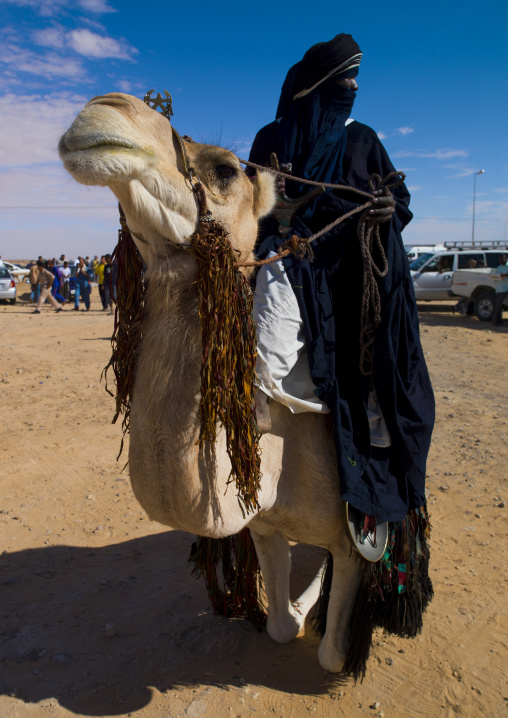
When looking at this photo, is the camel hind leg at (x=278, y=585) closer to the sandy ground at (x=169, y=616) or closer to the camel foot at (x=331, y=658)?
the sandy ground at (x=169, y=616)

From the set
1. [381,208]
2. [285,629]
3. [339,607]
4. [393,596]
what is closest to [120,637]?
[285,629]

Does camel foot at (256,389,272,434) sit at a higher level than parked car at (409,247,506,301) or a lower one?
lower

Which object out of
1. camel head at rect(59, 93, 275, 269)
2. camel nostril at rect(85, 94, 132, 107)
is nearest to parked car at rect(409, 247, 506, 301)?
camel head at rect(59, 93, 275, 269)

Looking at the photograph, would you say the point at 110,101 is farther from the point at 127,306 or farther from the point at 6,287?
the point at 6,287

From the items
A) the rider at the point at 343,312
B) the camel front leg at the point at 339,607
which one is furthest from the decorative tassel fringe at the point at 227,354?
the camel front leg at the point at 339,607

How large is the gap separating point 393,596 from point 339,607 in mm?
280

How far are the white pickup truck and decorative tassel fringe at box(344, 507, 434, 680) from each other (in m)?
13.5

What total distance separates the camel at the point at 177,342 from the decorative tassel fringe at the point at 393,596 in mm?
412

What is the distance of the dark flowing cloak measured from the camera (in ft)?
7.63

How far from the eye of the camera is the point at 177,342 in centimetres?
201

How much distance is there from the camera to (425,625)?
3.21m

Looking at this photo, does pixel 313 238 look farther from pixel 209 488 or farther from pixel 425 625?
pixel 425 625

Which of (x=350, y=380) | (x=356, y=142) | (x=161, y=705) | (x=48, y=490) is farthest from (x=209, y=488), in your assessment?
(x=48, y=490)

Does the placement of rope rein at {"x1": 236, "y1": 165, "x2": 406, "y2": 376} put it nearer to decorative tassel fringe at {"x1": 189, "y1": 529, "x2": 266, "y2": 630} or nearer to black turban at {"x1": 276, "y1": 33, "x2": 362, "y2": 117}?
black turban at {"x1": 276, "y1": 33, "x2": 362, "y2": 117}
